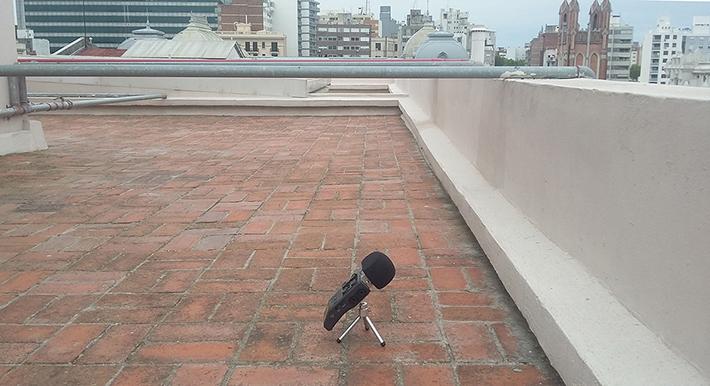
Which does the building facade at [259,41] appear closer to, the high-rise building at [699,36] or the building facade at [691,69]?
the high-rise building at [699,36]

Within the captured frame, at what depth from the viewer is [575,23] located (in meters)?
39.4

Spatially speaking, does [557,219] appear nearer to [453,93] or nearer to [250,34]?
[453,93]

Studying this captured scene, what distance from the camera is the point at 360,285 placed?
211 centimetres

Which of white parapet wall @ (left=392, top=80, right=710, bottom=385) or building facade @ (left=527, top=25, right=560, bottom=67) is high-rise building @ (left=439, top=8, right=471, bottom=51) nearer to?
building facade @ (left=527, top=25, right=560, bottom=67)

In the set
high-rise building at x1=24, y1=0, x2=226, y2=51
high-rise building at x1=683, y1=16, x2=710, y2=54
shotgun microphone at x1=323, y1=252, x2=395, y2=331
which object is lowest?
shotgun microphone at x1=323, y1=252, x2=395, y2=331

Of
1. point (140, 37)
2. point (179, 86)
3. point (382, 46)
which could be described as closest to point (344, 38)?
point (382, 46)

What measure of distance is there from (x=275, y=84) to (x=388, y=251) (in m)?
8.38

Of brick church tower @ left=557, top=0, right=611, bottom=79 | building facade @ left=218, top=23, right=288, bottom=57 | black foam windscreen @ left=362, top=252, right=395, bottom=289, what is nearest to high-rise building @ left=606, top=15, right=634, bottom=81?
brick church tower @ left=557, top=0, right=611, bottom=79

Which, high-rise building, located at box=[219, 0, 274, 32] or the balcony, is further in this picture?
high-rise building, located at box=[219, 0, 274, 32]

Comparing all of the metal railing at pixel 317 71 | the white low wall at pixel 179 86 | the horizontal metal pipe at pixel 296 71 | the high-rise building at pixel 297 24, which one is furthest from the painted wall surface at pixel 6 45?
the high-rise building at pixel 297 24

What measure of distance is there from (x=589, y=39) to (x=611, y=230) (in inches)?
1086

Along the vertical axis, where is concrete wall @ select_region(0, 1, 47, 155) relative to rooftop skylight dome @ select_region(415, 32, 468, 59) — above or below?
below

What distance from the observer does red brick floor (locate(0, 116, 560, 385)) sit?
2.04m

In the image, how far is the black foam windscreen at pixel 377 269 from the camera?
213cm
